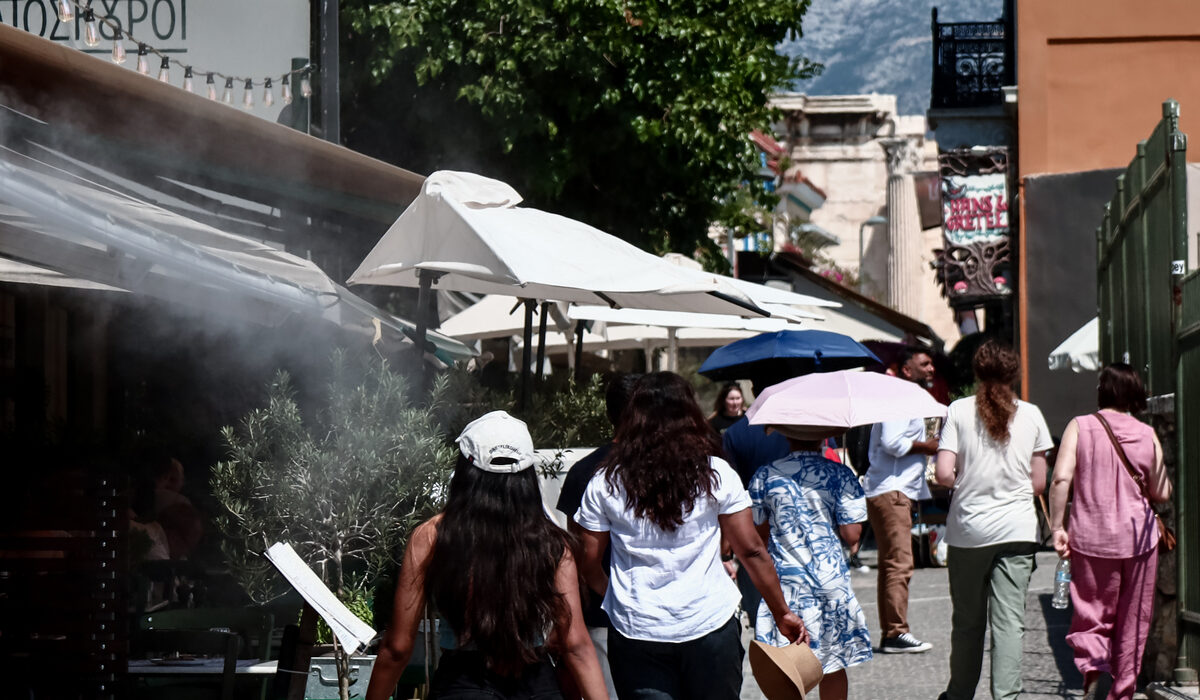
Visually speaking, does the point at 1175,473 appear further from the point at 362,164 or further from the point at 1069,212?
the point at 1069,212

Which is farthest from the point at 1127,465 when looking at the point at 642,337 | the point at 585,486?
the point at 642,337

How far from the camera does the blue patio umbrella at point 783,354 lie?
9414mm

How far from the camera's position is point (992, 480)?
718 cm

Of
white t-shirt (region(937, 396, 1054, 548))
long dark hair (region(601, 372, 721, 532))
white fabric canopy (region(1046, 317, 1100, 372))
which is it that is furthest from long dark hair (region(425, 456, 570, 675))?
white fabric canopy (region(1046, 317, 1100, 372))

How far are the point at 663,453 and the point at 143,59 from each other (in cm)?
673

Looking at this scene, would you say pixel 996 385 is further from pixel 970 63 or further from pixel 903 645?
pixel 970 63

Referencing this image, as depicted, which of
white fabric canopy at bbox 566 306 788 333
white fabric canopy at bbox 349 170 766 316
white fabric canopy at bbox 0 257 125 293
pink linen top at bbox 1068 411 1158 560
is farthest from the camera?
white fabric canopy at bbox 566 306 788 333

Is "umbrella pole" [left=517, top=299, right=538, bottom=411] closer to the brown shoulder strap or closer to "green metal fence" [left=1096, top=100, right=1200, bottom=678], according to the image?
the brown shoulder strap

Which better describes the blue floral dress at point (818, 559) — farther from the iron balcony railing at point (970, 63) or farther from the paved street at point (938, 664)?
the iron balcony railing at point (970, 63)

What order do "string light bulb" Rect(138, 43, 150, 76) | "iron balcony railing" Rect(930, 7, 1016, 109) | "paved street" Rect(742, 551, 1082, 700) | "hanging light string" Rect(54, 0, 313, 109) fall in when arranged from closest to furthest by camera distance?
"paved street" Rect(742, 551, 1082, 700) → "string light bulb" Rect(138, 43, 150, 76) → "hanging light string" Rect(54, 0, 313, 109) → "iron balcony railing" Rect(930, 7, 1016, 109)

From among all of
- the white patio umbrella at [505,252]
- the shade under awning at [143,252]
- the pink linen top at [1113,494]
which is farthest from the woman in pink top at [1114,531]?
the shade under awning at [143,252]

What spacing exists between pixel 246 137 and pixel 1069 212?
45.3ft

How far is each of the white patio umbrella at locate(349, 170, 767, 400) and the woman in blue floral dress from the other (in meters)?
1.01

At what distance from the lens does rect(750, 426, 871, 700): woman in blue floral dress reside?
628 centimetres
